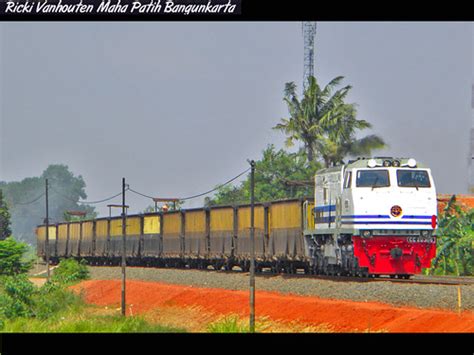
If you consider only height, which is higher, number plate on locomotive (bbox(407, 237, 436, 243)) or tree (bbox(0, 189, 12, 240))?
tree (bbox(0, 189, 12, 240))

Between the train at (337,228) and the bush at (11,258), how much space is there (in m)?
12.1

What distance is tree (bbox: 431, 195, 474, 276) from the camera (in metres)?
46.2

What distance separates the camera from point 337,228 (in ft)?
110

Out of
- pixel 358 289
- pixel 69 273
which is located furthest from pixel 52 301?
pixel 358 289

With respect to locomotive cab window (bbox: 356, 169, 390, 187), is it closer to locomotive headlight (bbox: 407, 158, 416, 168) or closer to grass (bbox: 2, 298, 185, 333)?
locomotive headlight (bbox: 407, 158, 416, 168)

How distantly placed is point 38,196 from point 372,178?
162025 mm

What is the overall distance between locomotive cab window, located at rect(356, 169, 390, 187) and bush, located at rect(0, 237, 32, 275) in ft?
117

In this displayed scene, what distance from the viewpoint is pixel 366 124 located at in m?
74.4

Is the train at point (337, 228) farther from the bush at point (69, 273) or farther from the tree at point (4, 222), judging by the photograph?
the tree at point (4, 222)

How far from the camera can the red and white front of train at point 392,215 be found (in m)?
31.6

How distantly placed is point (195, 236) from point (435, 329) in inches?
1256

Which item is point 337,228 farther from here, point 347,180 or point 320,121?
point 320,121

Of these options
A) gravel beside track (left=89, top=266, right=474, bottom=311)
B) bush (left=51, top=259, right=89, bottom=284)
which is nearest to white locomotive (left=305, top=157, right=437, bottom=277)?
gravel beside track (left=89, top=266, right=474, bottom=311)
